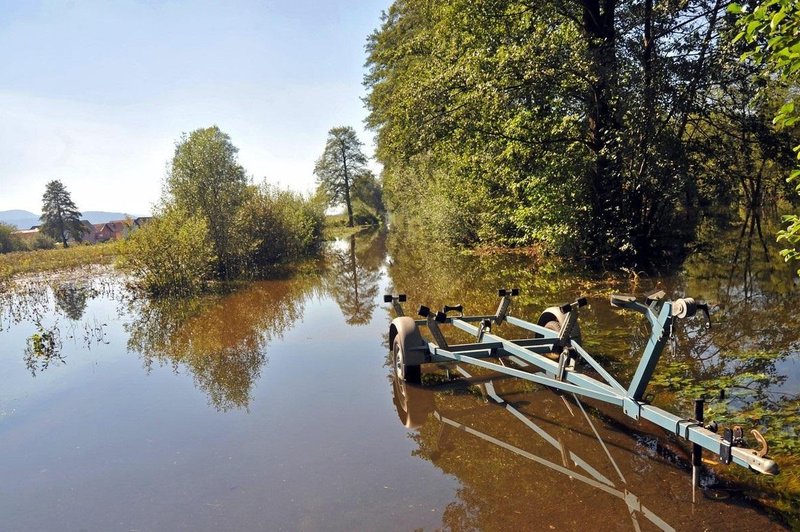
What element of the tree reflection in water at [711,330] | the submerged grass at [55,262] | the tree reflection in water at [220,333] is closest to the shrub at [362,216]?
the submerged grass at [55,262]

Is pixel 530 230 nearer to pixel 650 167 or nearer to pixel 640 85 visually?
pixel 650 167

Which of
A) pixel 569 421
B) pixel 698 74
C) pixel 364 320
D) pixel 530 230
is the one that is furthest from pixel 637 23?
pixel 569 421

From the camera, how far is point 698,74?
1151 centimetres

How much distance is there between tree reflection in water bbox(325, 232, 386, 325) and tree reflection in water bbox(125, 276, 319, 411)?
117 centimetres

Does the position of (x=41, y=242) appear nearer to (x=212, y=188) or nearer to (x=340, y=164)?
(x=340, y=164)

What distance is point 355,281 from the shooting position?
58.4ft

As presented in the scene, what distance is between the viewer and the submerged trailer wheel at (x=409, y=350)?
625 centimetres

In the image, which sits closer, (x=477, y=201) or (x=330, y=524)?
(x=330, y=524)

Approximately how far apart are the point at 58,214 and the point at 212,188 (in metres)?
55.1

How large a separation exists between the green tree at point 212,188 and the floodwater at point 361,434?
8613 mm

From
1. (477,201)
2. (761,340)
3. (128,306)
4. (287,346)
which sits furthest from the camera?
(477,201)

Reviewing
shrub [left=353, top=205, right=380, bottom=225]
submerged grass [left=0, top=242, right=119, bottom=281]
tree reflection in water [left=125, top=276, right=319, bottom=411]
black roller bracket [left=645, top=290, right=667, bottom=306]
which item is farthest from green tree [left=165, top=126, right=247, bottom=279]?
shrub [left=353, top=205, right=380, bottom=225]

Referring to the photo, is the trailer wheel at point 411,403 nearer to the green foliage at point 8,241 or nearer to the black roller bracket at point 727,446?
the black roller bracket at point 727,446

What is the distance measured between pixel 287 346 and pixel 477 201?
42.6 ft
